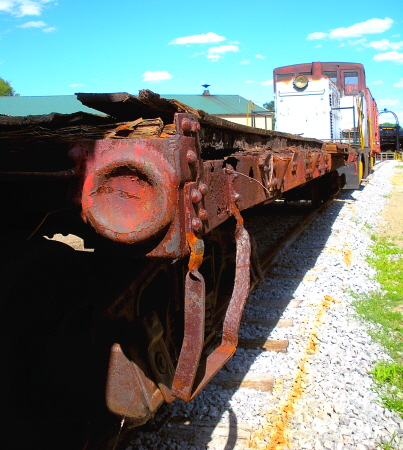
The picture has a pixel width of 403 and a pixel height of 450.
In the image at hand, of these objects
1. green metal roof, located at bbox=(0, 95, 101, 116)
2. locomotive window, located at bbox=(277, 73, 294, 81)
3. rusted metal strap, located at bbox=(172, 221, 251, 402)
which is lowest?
rusted metal strap, located at bbox=(172, 221, 251, 402)

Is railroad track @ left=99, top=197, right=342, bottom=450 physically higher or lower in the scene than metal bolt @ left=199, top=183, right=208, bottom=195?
lower

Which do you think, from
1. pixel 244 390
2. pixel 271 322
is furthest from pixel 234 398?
pixel 271 322

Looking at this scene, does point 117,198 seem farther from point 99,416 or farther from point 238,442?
Answer: point 238,442

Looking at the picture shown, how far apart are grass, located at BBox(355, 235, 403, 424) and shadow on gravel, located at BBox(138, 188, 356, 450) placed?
0.77 meters

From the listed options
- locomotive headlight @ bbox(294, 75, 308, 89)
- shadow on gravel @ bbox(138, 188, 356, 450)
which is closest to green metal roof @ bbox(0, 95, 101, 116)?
locomotive headlight @ bbox(294, 75, 308, 89)

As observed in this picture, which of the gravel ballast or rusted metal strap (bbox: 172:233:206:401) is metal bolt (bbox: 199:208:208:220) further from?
the gravel ballast

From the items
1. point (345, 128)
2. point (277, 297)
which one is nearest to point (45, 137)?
point (277, 297)

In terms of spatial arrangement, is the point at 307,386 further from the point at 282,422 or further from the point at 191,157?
the point at 191,157

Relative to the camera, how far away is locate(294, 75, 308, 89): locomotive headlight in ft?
41.5

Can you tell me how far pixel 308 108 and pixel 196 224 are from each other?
1201cm

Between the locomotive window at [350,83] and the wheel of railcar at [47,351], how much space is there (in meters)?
15.4

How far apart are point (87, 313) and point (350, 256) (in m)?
5.28

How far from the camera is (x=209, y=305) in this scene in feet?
10.5

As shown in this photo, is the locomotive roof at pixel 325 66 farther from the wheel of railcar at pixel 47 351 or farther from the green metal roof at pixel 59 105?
the wheel of railcar at pixel 47 351
